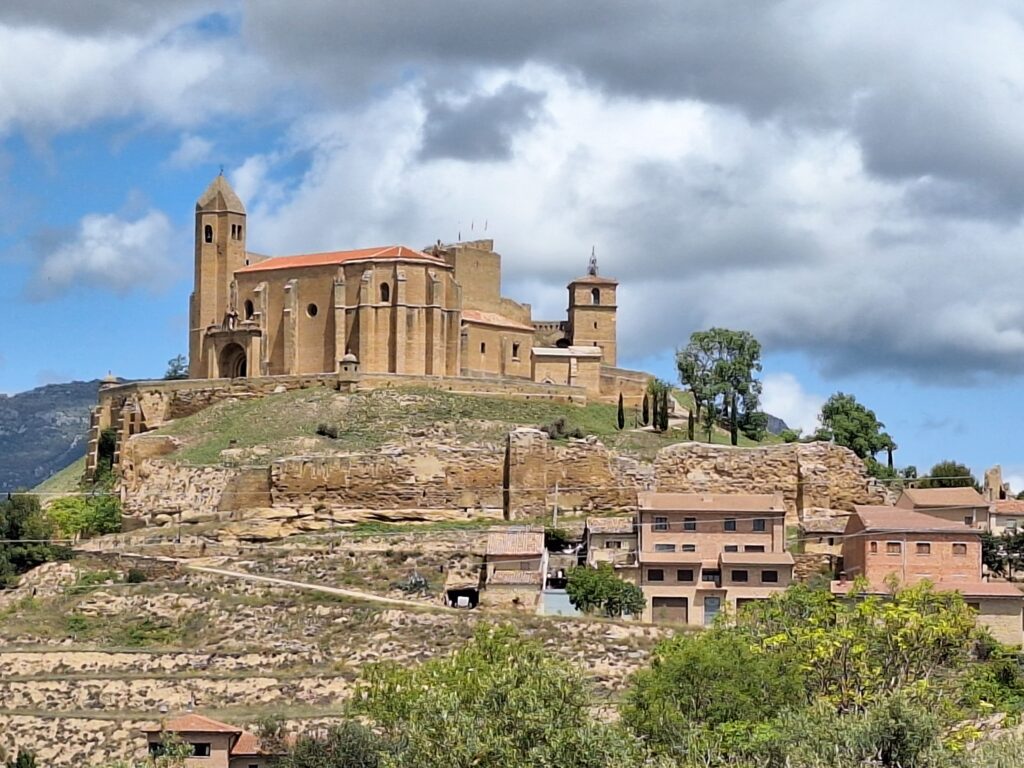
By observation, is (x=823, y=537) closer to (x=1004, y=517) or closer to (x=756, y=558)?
(x=756, y=558)

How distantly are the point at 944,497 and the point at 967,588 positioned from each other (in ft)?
48.7

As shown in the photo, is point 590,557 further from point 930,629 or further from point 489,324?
point 489,324

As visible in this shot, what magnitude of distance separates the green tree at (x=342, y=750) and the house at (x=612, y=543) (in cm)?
1755

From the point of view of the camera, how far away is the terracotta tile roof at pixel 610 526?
71312 mm

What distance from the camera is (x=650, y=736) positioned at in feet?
165

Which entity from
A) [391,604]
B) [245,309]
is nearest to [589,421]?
[245,309]

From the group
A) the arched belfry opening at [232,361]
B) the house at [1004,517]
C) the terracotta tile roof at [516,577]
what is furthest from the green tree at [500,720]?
the arched belfry opening at [232,361]

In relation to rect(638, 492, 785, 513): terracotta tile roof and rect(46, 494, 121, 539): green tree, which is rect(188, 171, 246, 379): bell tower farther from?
rect(638, 492, 785, 513): terracotta tile roof

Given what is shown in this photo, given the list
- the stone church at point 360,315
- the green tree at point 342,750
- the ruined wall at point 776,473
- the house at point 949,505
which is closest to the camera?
the green tree at point 342,750

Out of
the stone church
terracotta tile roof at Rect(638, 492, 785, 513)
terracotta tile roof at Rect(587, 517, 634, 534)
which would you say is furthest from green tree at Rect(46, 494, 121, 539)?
terracotta tile roof at Rect(638, 492, 785, 513)

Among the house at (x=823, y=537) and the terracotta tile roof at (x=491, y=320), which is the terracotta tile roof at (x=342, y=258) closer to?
the terracotta tile roof at (x=491, y=320)

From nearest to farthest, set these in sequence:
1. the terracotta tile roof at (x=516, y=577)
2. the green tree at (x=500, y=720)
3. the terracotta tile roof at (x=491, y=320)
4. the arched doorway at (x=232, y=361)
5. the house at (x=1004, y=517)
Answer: the green tree at (x=500, y=720) → the terracotta tile roof at (x=516, y=577) → the house at (x=1004, y=517) → the arched doorway at (x=232, y=361) → the terracotta tile roof at (x=491, y=320)

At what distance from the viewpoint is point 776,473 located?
77.2 m

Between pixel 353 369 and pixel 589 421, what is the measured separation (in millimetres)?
9569
